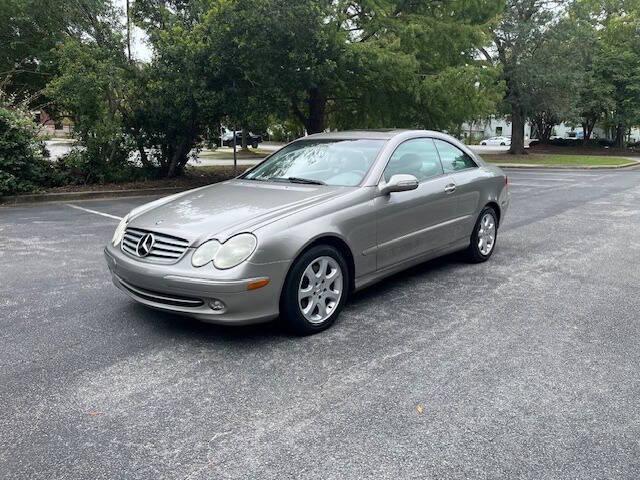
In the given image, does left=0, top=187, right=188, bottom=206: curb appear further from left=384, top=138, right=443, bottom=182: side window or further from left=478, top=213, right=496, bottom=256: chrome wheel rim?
left=384, top=138, right=443, bottom=182: side window

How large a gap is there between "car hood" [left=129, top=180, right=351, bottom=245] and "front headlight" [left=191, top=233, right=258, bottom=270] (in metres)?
0.06

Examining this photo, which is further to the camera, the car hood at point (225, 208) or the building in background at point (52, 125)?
the building in background at point (52, 125)

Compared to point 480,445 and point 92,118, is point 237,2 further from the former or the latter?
point 480,445

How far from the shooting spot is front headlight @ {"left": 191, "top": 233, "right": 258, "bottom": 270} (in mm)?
3857

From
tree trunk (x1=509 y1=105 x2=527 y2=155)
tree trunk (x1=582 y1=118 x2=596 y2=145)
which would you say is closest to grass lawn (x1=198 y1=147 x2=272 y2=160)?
tree trunk (x1=509 y1=105 x2=527 y2=155)

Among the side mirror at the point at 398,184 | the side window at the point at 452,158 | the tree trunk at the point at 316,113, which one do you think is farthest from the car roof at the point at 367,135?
the tree trunk at the point at 316,113

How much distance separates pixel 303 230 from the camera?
412cm

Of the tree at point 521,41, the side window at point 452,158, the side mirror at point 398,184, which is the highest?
the tree at point 521,41

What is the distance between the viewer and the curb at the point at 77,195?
459 inches

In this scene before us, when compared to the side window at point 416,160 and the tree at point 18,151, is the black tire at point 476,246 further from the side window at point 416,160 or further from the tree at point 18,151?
the tree at point 18,151

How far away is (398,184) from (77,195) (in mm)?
9576

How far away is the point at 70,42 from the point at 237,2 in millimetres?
3768

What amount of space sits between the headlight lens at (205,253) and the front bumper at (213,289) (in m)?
0.04

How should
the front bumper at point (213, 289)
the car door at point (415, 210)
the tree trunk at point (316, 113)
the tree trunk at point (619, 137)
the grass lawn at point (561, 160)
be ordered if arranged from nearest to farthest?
the front bumper at point (213, 289)
the car door at point (415, 210)
the tree trunk at point (316, 113)
the grass lawn at point (561, 160)
the tree trunk at point (619, 137)
